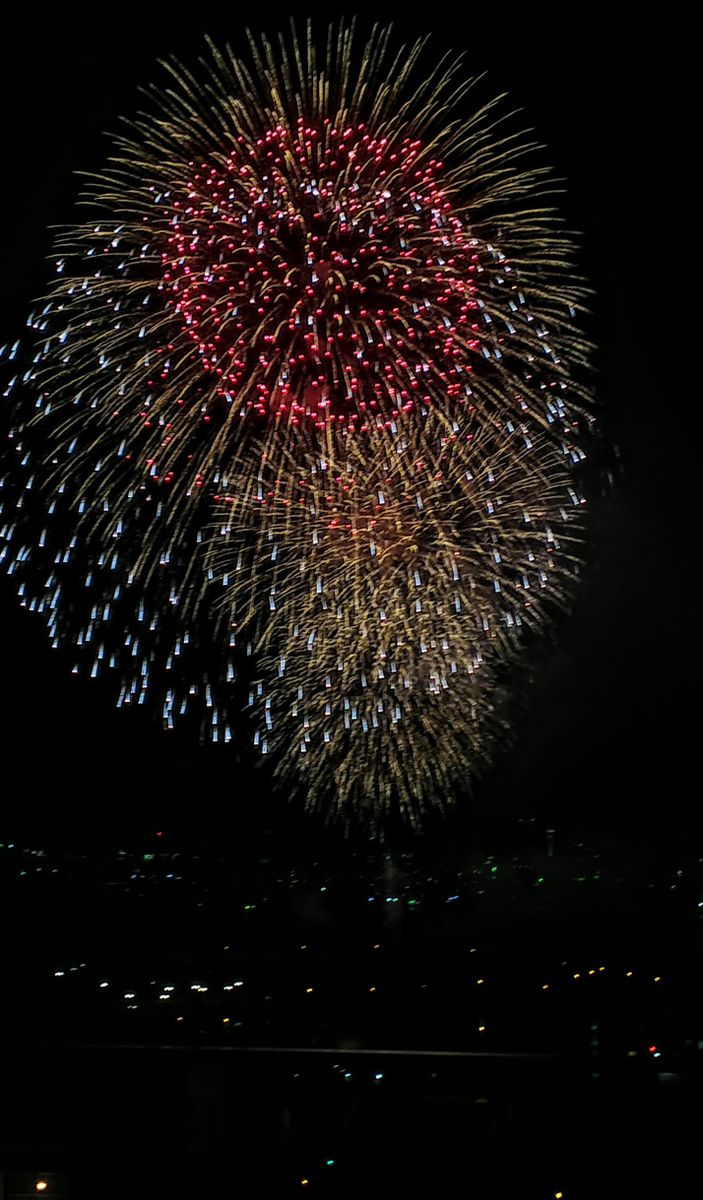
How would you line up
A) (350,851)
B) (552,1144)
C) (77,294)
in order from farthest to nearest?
(350,851) → (77,294) → (552,1144)

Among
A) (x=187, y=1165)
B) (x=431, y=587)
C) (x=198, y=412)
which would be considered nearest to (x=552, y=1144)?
(x=187, y=1165)

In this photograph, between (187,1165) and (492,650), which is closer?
(187,1165)

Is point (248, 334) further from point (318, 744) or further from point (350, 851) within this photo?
point (350, 851)

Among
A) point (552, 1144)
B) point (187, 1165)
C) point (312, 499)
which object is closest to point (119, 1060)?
point (187, 1165)

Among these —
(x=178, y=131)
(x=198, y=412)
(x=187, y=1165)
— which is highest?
(x=178, y=131)

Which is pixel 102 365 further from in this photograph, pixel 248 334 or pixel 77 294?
pixel 248 334

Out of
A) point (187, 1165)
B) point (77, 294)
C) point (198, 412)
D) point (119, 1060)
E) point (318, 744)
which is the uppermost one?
point (77, 294)

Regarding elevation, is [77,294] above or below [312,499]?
above

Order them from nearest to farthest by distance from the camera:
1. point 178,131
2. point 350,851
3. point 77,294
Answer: point 178,131
point 77,294
point 350,851

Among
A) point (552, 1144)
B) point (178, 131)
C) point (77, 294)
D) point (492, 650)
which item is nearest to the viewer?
point (552, 1144)
